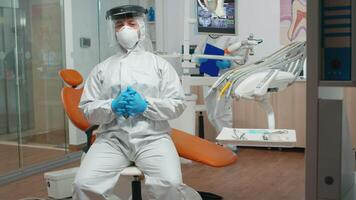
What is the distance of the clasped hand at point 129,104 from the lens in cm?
222

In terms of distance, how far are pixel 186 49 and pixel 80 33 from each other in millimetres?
1616

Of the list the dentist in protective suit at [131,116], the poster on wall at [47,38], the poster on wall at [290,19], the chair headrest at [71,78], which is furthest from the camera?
the poster on wall at [290,19]

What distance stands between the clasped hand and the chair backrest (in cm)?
55

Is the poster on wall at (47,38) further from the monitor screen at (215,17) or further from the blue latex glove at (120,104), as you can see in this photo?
the blue latex glove at (120,104)

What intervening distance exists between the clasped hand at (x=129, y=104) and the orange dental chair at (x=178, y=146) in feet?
0.96

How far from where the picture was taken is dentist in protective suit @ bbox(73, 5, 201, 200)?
218 cm

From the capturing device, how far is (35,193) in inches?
136

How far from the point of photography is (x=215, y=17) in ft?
11.4

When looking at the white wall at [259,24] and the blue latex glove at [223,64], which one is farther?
the white wall at [259,24]

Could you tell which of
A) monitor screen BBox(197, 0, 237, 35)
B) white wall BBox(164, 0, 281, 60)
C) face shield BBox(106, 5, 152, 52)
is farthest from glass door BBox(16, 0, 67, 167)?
face shield BBox(106, 5, 152, 52)

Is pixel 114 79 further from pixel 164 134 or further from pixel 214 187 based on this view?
pixel 214 187

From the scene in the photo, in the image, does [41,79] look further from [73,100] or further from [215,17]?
[215,17]

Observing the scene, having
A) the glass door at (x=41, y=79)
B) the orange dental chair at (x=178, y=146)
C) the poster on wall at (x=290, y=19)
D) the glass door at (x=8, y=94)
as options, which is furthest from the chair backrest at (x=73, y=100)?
the poster on wall at (x=290, y=19)

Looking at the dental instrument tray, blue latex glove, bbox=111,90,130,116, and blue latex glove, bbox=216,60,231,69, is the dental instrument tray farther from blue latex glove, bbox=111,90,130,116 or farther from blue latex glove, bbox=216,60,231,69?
blue latex glove, bbox=216,60,231,69
